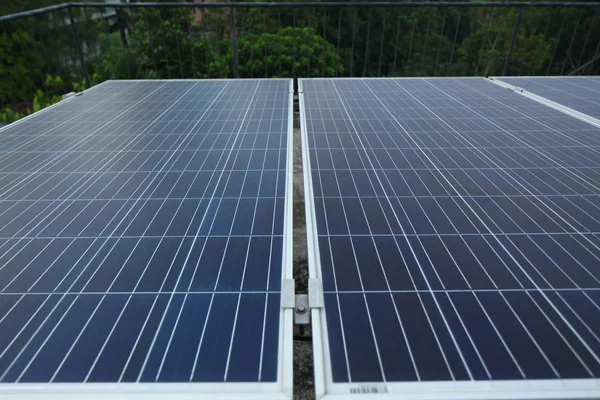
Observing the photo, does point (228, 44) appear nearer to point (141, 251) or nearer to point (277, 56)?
point (277, 56)

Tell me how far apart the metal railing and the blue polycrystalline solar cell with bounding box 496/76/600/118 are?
99 centimetres

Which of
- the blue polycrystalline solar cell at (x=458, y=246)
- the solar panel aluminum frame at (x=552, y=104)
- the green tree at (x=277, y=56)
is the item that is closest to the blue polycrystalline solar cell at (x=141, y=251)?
the blue polycrystalline solar cell at (x=458, y=246)

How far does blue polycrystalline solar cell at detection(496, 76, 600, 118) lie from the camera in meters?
4.59

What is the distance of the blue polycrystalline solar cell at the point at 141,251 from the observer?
1.51m

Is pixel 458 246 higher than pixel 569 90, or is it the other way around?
pixel 569 90

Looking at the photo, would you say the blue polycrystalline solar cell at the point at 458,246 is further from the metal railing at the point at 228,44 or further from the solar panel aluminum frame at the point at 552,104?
the metal railing at the point at 228,44

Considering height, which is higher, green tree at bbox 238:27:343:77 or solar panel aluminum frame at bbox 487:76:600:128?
solar panel aluminum frame at bbox 487:76:600:128

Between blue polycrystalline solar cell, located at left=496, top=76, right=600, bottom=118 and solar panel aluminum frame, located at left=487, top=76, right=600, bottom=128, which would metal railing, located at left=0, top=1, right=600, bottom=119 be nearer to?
blue polycrystalline solar cell, located at left=496, top=76, right=600, bottom=118

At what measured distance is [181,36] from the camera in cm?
1309

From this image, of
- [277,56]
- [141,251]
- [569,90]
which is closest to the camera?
[141,251]

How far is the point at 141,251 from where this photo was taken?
6.93 feet

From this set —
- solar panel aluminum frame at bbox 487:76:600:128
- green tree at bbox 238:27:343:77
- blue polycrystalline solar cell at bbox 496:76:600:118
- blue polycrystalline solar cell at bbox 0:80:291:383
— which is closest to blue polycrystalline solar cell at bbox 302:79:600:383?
solar panel aluminum frame at bbox 487:76:600:128

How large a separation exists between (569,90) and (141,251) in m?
6.05

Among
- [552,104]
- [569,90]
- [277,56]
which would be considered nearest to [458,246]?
[552,104]
